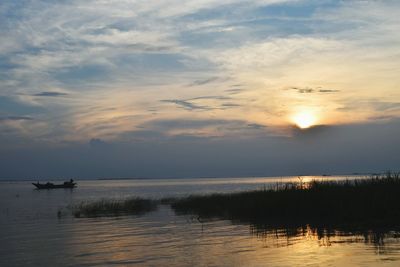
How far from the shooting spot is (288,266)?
1773cm

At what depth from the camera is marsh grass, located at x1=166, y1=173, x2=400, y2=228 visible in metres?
28.2

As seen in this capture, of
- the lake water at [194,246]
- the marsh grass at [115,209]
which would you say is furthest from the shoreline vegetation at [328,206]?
the marsh grass at [115,209]

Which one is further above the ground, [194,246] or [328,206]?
[328,206]

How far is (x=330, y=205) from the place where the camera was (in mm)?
29984

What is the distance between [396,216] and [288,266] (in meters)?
12.3

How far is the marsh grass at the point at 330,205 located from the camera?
28172 millimetres

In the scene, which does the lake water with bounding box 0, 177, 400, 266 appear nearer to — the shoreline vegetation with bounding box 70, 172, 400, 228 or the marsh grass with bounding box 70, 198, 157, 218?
the shoreline vegetation with bounding box 70, 172, 400, 228

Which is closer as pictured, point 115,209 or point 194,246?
point 194,246

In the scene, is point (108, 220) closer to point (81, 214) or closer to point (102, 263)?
point (81, 214)

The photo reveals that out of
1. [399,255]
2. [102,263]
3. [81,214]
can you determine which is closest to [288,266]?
[399,255]

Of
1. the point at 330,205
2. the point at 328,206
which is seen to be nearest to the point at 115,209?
the point at 328,206

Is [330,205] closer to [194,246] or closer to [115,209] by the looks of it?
[194,246]

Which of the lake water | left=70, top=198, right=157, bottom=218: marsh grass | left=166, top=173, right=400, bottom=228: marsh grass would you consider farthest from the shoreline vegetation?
left=70, top=198, right=157, bottom=218: marsh grass

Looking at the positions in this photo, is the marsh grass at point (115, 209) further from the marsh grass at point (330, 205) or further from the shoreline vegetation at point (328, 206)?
the marsh grass at point (330, 205)
